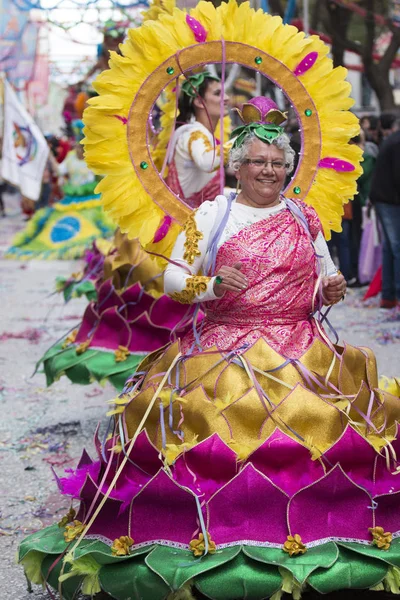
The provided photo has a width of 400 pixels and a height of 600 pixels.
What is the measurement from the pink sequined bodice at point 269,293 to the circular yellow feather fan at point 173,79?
56 cm

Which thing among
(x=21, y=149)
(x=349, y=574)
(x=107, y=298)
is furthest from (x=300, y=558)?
(x=21, y=149)

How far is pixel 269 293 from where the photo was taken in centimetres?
348

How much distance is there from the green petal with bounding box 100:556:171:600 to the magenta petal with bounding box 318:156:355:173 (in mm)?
1800

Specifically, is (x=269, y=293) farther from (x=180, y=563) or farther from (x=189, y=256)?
(x=180, y=563)

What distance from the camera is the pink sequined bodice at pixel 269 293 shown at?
11.4 feet

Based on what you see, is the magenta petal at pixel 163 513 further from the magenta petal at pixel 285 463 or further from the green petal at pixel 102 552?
the magenta petal at pixel 285 463

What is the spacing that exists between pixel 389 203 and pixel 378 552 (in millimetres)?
6390

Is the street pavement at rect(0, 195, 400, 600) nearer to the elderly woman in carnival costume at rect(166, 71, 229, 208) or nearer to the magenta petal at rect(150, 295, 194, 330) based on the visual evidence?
the magenta petal at rect(150, 295, 194, 330)

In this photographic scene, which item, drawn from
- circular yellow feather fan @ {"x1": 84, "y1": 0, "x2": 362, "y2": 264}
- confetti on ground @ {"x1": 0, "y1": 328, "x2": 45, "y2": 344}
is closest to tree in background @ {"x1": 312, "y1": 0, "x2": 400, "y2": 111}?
confetti on ground @ {"x1": 0, "y1": 328, "x2": 45, "y2": 344}

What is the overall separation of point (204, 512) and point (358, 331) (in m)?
5.60

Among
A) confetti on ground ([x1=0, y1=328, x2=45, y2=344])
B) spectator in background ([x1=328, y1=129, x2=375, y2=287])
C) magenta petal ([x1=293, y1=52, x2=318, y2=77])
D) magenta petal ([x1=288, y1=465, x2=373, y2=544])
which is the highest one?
magenta petal ([x1=293, y1=52, x2=318, y2=77])

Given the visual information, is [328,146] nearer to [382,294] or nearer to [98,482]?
[98,482]

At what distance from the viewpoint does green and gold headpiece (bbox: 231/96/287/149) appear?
11.6 ft

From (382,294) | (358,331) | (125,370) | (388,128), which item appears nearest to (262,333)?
(125,370)
